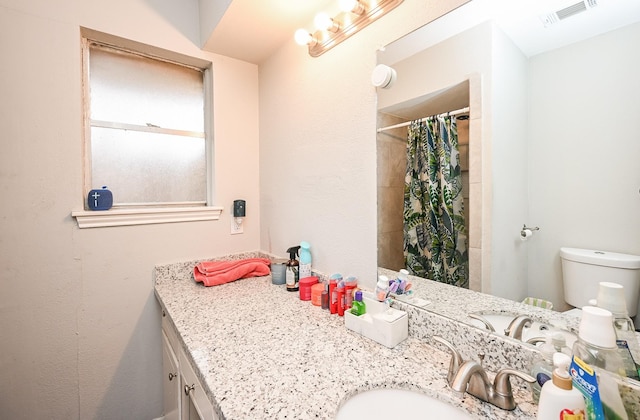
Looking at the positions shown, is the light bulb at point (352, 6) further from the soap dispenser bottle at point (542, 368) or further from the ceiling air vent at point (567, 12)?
the soap dispenser bottle at point (542, 368)

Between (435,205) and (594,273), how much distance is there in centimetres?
39

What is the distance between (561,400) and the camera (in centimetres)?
44

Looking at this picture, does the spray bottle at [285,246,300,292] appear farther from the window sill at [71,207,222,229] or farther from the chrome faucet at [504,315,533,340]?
the chrome faucet at [504,315,533,340]

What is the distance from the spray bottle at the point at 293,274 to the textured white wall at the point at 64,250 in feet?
2.09

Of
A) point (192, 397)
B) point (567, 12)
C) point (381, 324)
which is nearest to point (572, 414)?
point (381, 324)

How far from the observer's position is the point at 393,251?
3.31 feet

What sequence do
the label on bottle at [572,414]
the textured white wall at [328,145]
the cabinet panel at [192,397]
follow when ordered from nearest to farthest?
the label on bottle at [572,414], the cabinet panel at [192,397], the textured white wall at [328,145]

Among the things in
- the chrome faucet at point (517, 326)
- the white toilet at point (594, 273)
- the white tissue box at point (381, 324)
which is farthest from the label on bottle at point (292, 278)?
the white toilet at point (594, 273)

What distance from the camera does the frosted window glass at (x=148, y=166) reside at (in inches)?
55.5

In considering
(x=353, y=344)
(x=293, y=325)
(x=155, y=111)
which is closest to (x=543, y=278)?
(x=353, y=344)

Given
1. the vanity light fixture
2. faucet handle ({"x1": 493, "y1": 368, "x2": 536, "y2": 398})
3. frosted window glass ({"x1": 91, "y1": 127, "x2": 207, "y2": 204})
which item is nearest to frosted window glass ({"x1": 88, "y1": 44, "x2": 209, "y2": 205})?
frosted window glass ({"x1": 91, "y1": 127, "x2": 207, "y2": 204})

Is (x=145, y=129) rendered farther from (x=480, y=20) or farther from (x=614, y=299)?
(x=614, y=299)

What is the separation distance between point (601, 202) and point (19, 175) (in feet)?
6.33

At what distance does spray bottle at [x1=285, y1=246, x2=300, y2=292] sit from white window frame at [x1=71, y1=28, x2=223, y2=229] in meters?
0.57
